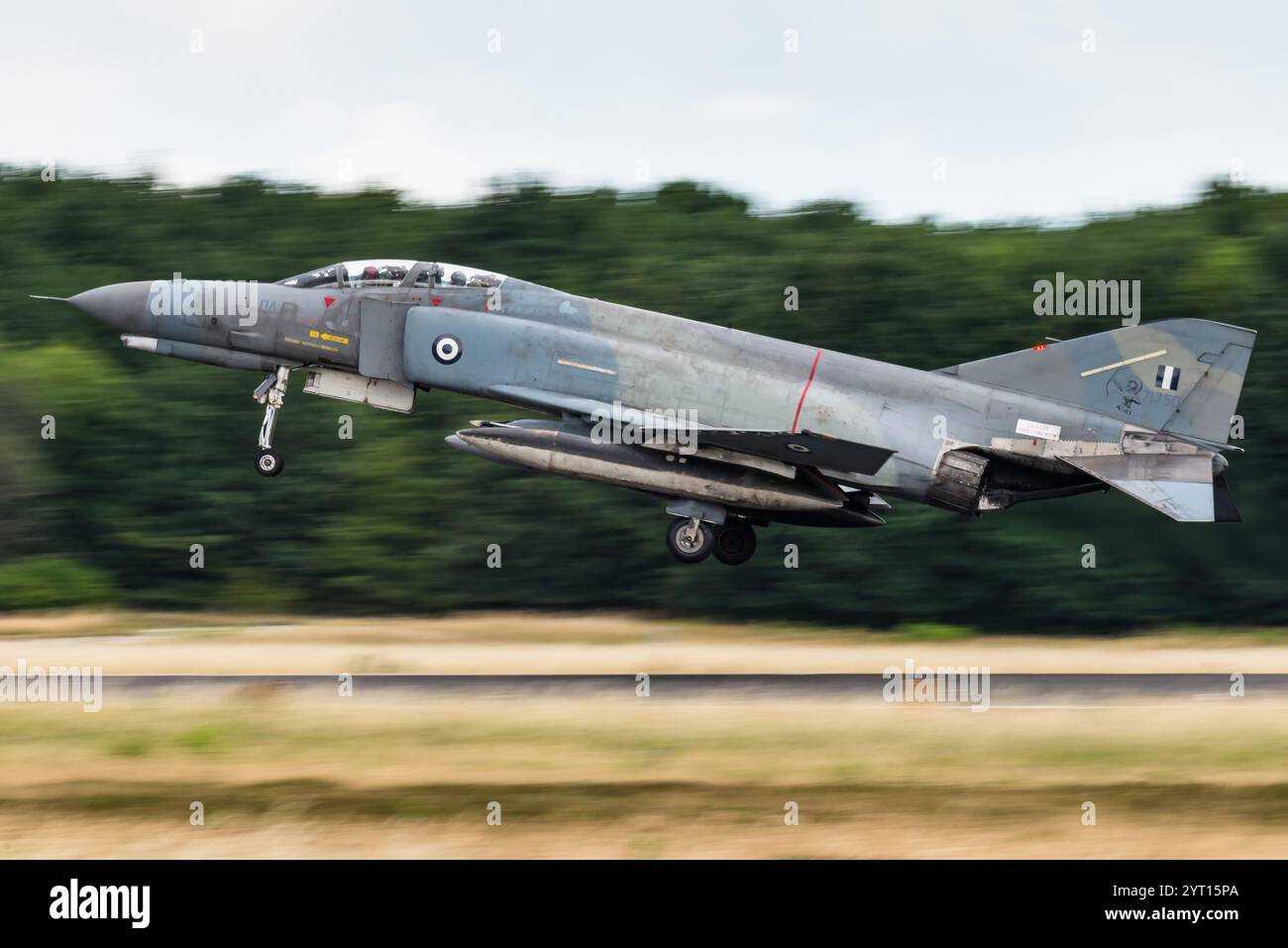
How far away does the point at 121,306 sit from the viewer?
17.3 m

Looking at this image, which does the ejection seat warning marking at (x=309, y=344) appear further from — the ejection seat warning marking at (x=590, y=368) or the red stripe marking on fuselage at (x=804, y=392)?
the red stripe marking on fuselage at (x=804, y=392)

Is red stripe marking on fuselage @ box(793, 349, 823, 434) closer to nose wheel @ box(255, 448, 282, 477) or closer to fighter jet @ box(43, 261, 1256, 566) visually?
fighter jet @ box(43, 261, 1256, 566)

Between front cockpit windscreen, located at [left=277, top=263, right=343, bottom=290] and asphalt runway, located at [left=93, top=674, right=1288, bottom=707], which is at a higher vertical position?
front cockpit windscreen, located at [left=277, top=263, right=343, bottom=290]

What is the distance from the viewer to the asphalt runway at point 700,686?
17312 mm

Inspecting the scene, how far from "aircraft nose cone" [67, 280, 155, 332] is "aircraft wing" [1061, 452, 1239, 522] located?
11.1 metres

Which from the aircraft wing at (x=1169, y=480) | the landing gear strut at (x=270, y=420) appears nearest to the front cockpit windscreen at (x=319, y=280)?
the landing gear strut at (x=270, y=420)

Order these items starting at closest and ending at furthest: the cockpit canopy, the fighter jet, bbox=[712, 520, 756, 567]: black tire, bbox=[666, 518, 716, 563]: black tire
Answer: the fighter jet, the cockpit canopy, bbox=[666, 518, 716, 563]: black tire, bbox=[712, 520, 756, 567]: black tire

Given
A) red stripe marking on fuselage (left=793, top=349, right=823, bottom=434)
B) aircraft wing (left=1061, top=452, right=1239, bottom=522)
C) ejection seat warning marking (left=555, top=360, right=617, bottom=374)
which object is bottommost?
aircraft wing (left=1061, top=452, right=1239, bottom=522)

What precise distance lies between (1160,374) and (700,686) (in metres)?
6.63

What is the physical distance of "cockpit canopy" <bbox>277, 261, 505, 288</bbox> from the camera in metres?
17.7

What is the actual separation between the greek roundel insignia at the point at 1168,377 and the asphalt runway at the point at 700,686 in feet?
12.4

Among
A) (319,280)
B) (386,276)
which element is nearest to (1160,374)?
(386,276)

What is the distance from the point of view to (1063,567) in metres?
26.8

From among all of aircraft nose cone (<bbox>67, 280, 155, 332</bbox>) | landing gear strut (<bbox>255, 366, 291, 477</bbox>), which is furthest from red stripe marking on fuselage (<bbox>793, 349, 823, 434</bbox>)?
aircraft nose cone (<bbox>67, 280, 155, 332</bbox>)
